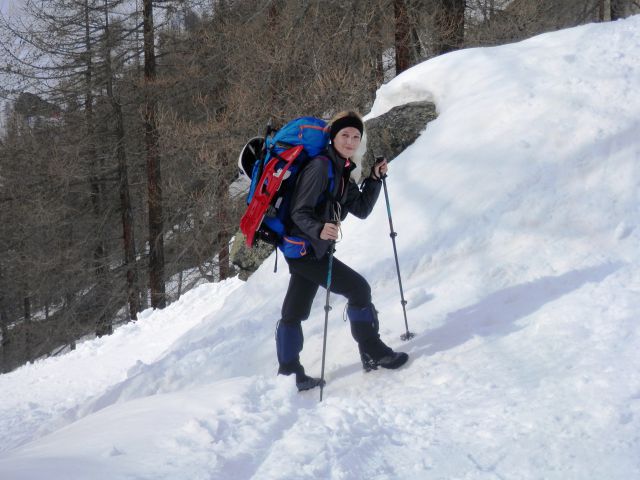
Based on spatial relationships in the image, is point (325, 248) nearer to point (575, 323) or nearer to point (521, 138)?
point (575, 323)

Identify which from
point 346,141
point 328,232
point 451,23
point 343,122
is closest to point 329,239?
point 328,232

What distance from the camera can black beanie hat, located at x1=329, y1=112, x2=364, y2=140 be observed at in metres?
3.46

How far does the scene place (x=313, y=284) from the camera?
12.2ft

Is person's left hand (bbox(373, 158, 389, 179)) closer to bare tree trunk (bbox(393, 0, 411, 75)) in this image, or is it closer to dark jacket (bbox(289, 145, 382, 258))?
dark jacket (bbox(289, 145, 382, 258))

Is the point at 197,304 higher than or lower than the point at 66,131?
lower

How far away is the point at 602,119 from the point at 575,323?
2728mm

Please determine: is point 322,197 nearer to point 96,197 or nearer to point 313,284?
point 313,284

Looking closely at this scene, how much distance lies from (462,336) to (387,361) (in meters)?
0.57

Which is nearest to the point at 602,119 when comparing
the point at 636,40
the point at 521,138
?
the point at 521,138

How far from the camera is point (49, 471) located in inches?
89.7

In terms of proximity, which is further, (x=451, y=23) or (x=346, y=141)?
(x=451, y=23)

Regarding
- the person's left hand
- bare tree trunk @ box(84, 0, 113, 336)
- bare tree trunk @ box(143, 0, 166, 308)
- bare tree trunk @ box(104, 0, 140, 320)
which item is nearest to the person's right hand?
the person's left hand

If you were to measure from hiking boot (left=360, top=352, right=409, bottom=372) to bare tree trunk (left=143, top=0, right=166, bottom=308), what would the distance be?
13310mm

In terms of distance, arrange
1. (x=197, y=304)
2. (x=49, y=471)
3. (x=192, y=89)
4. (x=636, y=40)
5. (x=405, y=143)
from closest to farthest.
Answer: (x=49, y=471), (x=636, y=40), (x=405, y=143), (x=197, y=304), (x=192, y=89)
